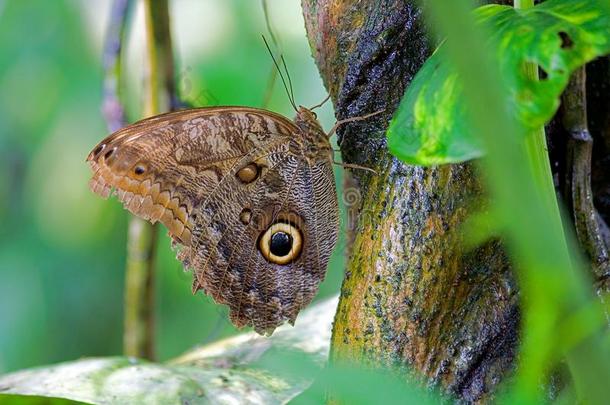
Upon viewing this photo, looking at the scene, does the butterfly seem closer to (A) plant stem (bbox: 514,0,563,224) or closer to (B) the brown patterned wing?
(B) the brown patterned wing

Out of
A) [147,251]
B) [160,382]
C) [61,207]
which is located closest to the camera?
[160,382]

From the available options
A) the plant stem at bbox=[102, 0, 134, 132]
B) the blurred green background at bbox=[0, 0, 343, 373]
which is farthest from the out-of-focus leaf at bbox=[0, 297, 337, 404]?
the blurred green background at bbox=[0, 0, 343, 373]

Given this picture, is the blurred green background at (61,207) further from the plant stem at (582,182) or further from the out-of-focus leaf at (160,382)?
the plant stem at (582,182)

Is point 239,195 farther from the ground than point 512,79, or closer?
closer

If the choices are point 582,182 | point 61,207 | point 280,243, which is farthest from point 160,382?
point 61,207

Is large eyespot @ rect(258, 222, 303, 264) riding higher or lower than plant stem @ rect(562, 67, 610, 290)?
lower

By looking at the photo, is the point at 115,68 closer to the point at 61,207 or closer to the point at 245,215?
the point at 245,215
